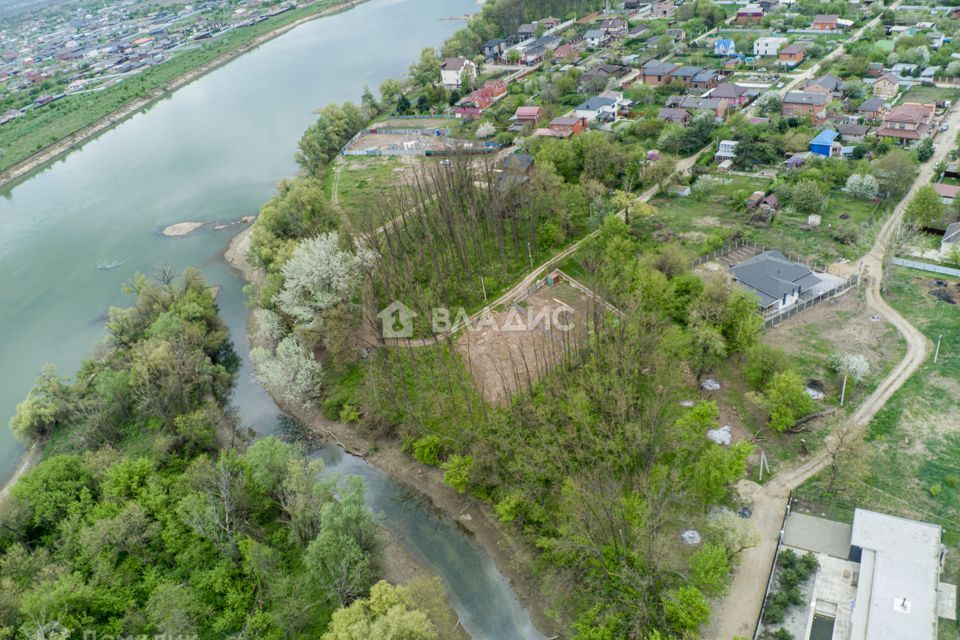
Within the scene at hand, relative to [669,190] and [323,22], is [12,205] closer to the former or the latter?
[669,190]

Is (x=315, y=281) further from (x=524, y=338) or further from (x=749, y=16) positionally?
(x=749, y=16)

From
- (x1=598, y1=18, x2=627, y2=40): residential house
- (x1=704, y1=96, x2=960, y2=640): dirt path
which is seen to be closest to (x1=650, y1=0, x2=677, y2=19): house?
(x1=598, y1=18, x2=627, y2=40): residential house

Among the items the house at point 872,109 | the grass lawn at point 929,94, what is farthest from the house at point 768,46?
the house at point 872,109

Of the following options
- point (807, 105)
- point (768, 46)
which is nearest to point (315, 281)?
point (807, 105)

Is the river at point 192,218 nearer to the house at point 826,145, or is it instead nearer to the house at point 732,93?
the house at point 826,145

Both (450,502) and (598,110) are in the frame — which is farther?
(598,110)

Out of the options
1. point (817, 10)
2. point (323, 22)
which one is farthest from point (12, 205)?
point (817, 10)
